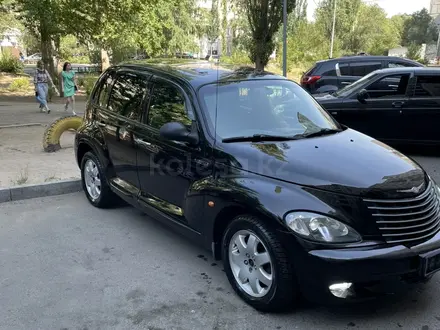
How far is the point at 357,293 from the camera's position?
2961 millimetres

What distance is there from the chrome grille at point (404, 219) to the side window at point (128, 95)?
262cm

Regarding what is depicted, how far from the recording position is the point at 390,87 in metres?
8.20

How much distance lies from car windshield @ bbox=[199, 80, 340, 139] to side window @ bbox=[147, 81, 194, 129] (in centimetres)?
22

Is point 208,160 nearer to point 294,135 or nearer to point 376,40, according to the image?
point 294,135

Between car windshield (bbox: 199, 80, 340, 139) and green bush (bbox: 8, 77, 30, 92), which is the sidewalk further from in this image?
green bush (bbox: 8, 77, 30, 92)

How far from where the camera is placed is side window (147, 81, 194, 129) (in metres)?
4.07

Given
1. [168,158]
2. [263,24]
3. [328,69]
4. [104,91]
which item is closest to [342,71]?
[328,69]

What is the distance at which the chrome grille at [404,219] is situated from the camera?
9.77 ft

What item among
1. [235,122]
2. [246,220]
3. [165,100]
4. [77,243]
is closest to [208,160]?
[235,122]

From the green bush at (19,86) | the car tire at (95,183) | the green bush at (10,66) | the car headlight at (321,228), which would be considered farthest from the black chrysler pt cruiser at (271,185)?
the green bush at (10,66)

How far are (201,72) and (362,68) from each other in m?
9.39

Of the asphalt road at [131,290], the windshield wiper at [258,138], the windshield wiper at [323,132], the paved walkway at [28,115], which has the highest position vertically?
the windshield wiper at [323,132]

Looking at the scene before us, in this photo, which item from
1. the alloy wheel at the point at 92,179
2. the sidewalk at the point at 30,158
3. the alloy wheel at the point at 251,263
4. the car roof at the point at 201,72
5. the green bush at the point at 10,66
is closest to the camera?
the alloy wheel at the point at 251,263

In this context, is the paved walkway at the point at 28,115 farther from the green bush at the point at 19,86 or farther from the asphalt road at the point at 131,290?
the asphalt road at the point at 131,290
